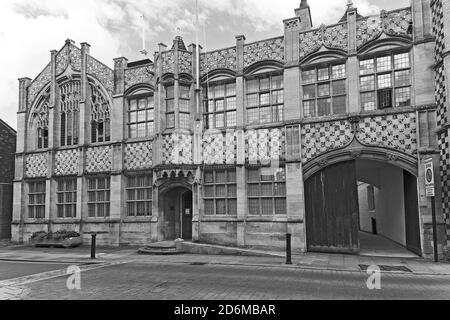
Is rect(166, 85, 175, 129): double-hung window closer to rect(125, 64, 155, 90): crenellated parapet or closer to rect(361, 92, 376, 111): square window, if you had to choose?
rect(125, 64, 155, 90): crenellated parapet

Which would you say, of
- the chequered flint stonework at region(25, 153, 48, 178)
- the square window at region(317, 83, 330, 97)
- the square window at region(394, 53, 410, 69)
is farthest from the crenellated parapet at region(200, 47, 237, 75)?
the chequered flint stonework at region(25, 153, 48, 178)

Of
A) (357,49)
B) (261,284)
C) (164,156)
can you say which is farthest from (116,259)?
(357,49)

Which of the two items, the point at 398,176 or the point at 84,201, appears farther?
the point at 84,201

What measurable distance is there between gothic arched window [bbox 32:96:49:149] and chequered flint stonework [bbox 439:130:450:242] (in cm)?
1992

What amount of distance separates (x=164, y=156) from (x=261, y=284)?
9.51 metres

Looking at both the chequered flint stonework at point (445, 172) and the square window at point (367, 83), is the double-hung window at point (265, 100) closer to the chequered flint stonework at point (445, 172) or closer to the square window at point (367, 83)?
the square window at point (367, 83)

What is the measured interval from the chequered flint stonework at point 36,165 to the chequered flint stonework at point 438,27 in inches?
777

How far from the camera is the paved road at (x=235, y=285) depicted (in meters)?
8.19

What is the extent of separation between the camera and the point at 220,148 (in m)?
17.2

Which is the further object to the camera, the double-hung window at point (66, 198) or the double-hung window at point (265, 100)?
the double-hung window at point (66, 198)

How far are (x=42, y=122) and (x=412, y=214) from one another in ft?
65.2

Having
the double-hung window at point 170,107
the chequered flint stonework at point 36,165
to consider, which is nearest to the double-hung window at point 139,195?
the double-hung window at point 170,107

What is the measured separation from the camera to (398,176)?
1712 centimetres
